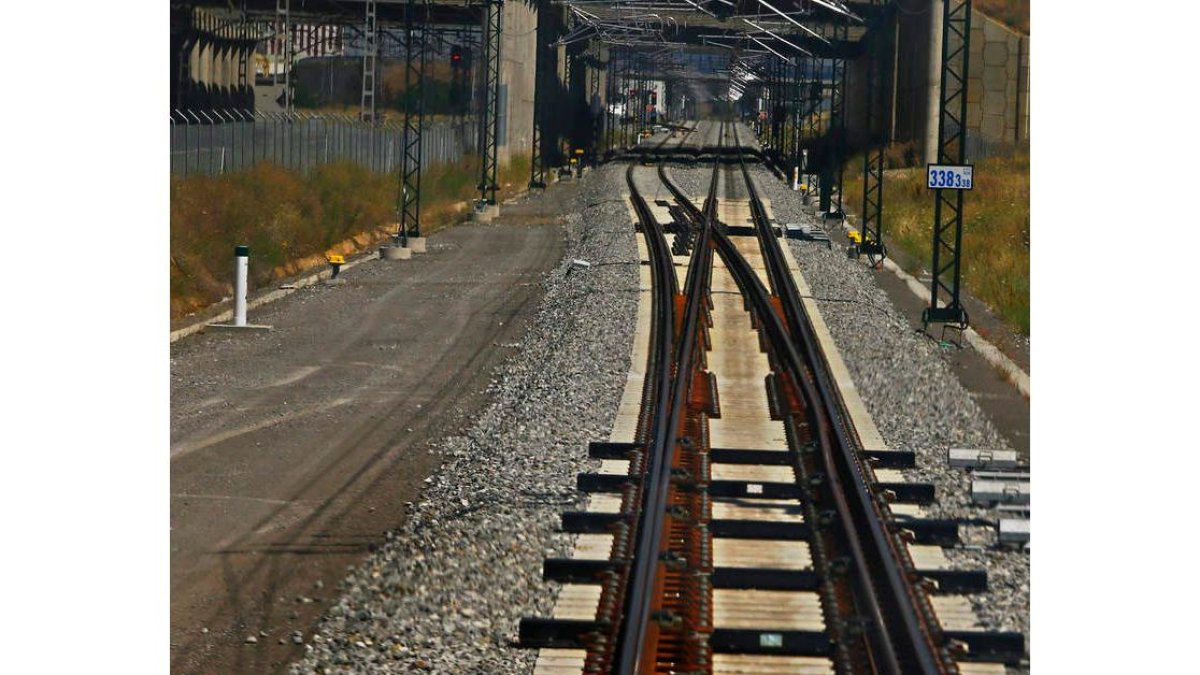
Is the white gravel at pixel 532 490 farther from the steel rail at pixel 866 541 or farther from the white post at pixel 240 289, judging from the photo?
the white post at pixel 240 289

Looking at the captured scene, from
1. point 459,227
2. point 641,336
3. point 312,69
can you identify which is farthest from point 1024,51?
point 312,69

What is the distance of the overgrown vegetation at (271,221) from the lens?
940 inches

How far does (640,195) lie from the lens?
45312 mm

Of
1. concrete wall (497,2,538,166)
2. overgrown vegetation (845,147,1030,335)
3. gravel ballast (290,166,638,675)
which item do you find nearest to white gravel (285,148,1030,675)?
gravel ballast (290,166,638,675)

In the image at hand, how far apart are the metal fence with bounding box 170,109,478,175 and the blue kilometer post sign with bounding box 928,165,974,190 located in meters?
13.6

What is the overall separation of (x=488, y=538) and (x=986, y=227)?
74.9 feet

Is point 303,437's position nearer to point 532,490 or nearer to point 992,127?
point 532,490

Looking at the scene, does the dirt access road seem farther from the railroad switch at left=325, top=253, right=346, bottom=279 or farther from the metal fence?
the metal fence

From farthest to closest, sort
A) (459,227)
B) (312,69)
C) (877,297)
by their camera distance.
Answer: (312,69) → (459,227) → (877,297)

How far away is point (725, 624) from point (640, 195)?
37312 millimetres

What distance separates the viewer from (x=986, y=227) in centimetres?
3102

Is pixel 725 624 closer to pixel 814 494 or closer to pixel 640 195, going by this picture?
pixel 814 494
